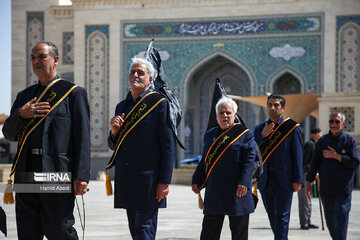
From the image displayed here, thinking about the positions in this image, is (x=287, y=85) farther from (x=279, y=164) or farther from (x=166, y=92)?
(x=166, y=92)

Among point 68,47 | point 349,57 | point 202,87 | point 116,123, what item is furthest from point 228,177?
point 68,47

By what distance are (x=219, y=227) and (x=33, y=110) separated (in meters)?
1.34

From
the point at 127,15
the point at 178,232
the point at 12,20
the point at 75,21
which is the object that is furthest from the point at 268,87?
the point at 178,232

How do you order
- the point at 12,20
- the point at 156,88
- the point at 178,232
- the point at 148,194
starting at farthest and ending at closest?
the point at 12,20 < the point at 178,232 < the point at 156,88 < the point at 148,194

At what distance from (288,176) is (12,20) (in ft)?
52.3

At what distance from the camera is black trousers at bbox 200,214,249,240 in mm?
3607

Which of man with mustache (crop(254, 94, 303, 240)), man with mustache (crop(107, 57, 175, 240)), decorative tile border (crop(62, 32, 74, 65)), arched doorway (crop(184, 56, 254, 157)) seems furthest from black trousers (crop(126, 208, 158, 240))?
decorative tile border (crop(62, 32, 74, 65))

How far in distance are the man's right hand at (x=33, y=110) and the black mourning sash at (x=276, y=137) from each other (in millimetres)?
2071

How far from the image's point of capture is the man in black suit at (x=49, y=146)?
9.38ft

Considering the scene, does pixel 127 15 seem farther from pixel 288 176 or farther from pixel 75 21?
pixel 288 176

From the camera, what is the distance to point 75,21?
18.1 m

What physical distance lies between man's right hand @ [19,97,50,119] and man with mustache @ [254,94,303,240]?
1.97 m

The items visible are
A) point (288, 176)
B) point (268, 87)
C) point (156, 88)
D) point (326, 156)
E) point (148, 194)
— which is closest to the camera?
point (148, 194)

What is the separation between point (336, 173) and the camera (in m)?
4.78
